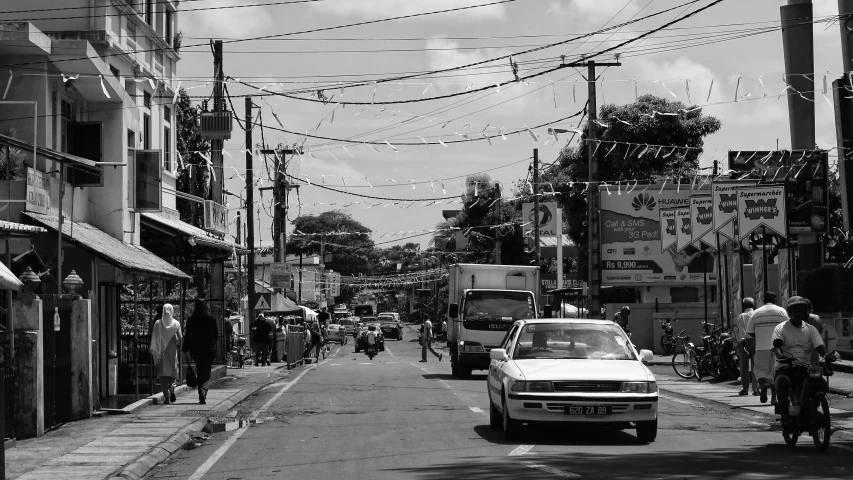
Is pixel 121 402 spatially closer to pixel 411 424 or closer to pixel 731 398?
pixel 411 424

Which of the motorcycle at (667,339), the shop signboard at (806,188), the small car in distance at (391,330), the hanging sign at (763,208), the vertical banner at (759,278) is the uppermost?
the shop signboard at (806,188)

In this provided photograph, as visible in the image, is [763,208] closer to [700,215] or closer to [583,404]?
[700,215]

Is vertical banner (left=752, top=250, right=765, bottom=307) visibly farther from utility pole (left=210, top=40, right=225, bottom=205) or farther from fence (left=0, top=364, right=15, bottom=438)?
fence (left=0, top=364, right=15, bottom=438)

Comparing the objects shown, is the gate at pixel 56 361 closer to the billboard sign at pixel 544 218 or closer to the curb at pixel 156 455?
the curb at pixel 156 455

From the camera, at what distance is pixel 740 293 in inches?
1097

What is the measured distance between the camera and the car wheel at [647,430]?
13.4 m

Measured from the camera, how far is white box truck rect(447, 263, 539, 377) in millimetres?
28703

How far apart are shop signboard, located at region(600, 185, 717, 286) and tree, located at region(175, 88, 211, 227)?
16092 millimetres

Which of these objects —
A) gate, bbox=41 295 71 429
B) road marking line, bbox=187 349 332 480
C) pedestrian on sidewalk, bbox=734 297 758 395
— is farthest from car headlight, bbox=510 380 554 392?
pedestrian on sidewalk, bbox=734 297 758 395

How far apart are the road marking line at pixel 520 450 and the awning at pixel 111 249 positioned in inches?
336

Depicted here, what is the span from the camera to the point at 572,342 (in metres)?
14.5

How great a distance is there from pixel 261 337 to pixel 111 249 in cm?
1758

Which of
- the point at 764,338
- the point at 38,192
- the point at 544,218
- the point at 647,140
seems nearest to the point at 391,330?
the point at 544,218

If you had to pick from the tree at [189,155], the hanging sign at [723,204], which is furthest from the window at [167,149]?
the hanging sign at [723,204]
